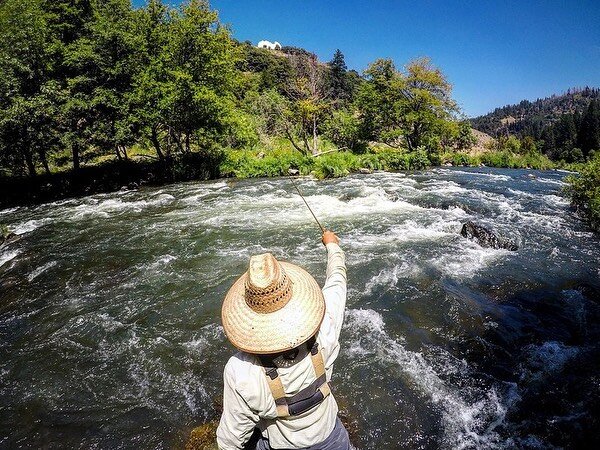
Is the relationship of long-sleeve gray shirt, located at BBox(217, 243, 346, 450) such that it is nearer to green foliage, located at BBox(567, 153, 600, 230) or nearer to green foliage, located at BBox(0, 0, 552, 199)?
green foliage, located at BBox(567, 153, 600, 230)

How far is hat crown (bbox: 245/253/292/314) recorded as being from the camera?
199 cm

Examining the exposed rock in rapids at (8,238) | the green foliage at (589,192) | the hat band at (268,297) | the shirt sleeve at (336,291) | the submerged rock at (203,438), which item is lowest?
the submerged rock at (203,438)

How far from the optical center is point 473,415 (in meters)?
4.53

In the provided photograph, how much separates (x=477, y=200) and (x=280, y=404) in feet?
57.5

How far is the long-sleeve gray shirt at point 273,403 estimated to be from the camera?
6.55 feet

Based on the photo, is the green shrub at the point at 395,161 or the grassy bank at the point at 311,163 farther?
the green shrub at the point at 395,161

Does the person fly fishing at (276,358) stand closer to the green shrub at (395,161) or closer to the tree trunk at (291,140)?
the green shrub at (395,161)

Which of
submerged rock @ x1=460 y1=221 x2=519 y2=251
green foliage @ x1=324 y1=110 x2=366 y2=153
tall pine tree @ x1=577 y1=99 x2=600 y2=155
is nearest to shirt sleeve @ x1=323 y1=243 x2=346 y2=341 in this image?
submerged rock @ x1=460 y1=221 x2=519 y2=251

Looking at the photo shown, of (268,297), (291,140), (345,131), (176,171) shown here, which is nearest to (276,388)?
(268,297)

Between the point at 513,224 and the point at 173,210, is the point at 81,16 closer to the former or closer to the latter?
the point at 173,210

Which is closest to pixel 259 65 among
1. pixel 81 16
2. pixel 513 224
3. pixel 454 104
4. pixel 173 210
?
pixel 454 104

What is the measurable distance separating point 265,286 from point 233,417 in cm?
83

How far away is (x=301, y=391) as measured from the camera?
214cm

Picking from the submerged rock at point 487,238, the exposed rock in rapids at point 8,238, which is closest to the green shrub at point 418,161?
the submerged rock at point 487,238
